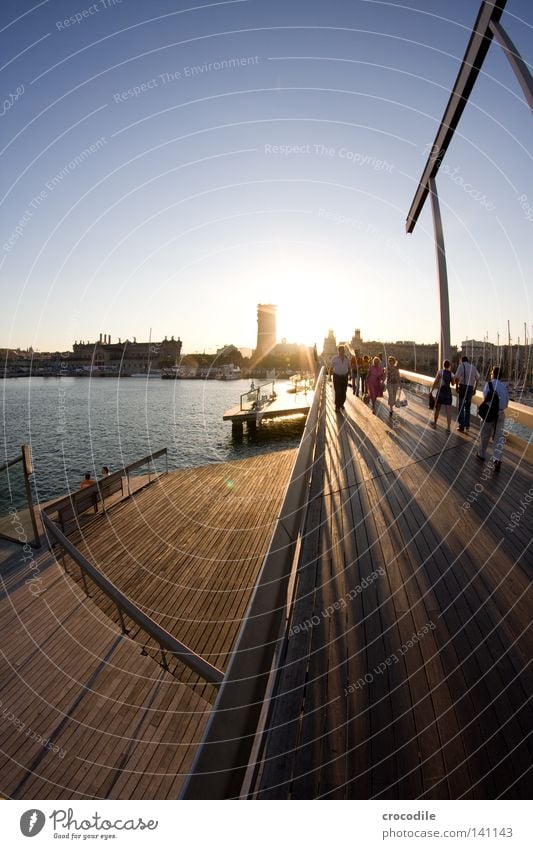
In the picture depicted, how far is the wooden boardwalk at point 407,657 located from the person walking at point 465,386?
4303mm

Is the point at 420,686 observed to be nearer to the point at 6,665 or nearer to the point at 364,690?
the point at 364,690

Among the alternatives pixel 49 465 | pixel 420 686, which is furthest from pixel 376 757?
pixel 49 465

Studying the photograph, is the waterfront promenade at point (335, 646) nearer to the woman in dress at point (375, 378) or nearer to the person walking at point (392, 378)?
the person walking at point (392, 378)

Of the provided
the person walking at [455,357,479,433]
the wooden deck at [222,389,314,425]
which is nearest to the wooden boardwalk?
the person walking at [455,357,479,433]

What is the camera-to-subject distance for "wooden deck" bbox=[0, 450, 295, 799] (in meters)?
4.24

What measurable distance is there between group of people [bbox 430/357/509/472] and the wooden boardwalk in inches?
56.9

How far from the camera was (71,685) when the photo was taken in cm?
523

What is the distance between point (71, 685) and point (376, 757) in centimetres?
509

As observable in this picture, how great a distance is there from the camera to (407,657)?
2404 millimetres

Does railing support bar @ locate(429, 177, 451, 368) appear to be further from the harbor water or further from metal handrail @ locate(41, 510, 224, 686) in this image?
the harbor water

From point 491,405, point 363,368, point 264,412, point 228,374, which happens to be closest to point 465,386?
point 491,405

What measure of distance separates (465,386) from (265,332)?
11007cm

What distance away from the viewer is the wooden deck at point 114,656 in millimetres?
4238

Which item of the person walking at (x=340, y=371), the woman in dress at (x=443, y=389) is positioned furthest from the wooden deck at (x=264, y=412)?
the woman in dress at (x=443, y=389)
